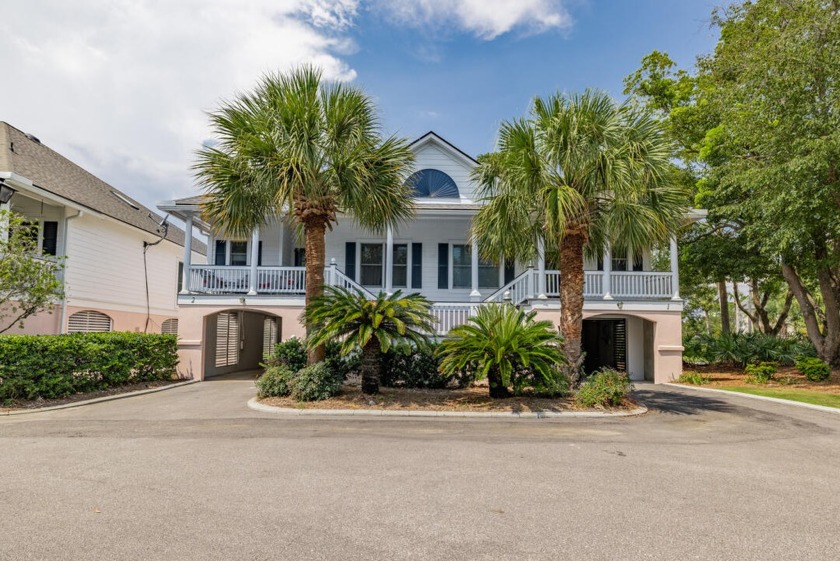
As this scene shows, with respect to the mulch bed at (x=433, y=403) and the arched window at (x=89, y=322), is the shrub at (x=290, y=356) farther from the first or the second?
the arched window at (x=89, y=322)

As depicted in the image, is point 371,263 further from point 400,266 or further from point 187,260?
point 187,260

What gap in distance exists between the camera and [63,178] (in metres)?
16.8

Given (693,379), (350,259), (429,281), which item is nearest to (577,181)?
(429,281)

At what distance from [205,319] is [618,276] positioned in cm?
1318

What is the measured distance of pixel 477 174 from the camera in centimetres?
1155

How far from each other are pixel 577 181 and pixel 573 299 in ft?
8.54

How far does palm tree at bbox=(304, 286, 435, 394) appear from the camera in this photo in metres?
9.83

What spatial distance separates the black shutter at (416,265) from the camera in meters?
18.0

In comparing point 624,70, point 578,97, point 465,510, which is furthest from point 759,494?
point 624,70

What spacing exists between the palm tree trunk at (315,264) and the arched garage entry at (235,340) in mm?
5392

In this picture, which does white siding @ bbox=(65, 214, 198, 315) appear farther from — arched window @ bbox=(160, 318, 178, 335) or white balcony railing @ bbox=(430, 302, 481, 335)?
white balcony railing @ bbox=(430, 302, 481, 335)

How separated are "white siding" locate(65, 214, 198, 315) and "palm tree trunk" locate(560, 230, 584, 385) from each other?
14.9 metres

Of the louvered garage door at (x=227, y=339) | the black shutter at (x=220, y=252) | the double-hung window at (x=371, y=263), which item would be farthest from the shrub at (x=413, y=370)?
the black shutter at (x=220, y=252)

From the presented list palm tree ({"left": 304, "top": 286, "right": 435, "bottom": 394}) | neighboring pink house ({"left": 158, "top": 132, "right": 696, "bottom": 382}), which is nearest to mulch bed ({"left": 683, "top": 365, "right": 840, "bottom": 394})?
neighboring pink house ({"left": 158, "top": 132, "right": 696, "bottom": 382})
